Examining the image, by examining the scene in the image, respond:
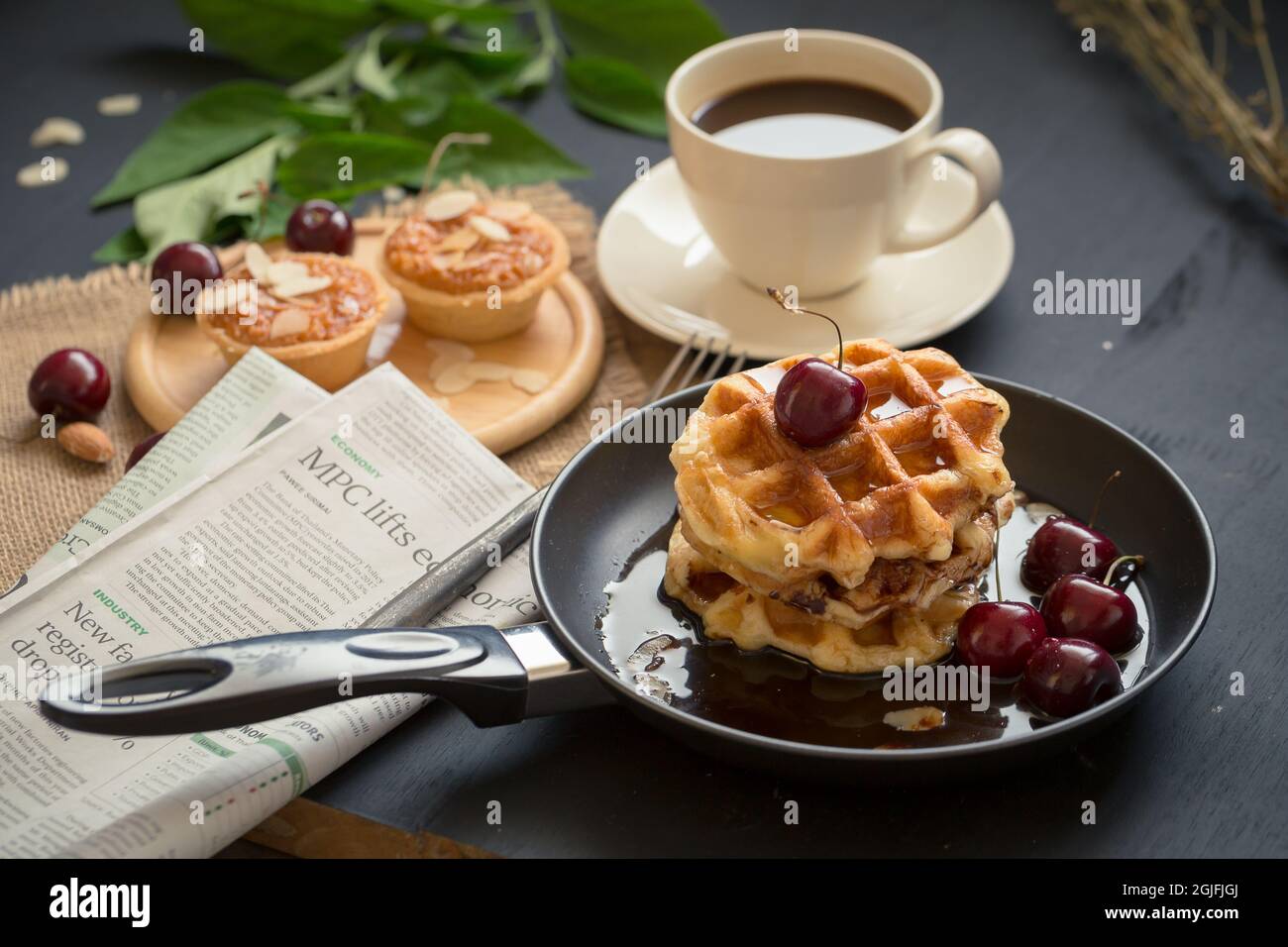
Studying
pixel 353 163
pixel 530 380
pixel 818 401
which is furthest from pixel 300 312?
pixel 818 401

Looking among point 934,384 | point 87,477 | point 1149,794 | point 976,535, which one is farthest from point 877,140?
point 87,477

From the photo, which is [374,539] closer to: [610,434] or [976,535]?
[610,434]

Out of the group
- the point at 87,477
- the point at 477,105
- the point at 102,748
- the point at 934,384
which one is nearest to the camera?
the point at 102,748

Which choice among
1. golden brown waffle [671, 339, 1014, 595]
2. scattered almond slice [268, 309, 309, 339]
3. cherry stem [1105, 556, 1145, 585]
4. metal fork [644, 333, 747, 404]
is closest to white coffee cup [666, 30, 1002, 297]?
metal fork [644, 333, 747, 404]

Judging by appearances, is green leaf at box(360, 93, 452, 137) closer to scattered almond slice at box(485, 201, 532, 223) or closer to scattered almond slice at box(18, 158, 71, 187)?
scattered almond slice at box(485, 201, 532, 223)

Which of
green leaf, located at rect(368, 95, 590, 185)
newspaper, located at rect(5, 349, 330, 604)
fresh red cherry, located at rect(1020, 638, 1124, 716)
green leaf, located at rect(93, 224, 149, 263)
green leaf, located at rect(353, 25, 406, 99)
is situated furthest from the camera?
green leaf, located at rect(353, 25, 406, 99)

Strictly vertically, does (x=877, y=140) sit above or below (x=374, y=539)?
above

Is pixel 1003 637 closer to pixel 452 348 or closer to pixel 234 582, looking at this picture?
pixel 234 582
